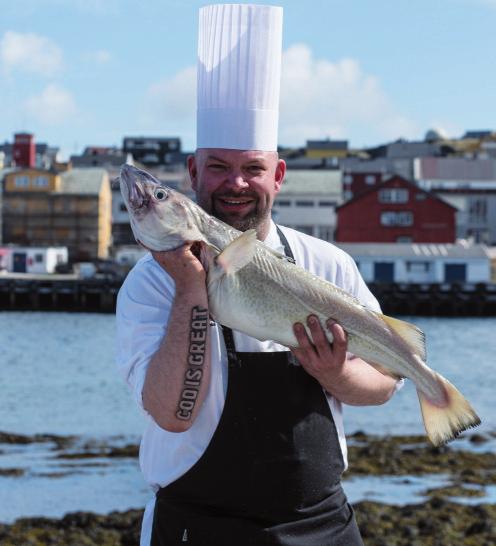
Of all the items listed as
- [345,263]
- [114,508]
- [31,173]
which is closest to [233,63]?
[345,263]

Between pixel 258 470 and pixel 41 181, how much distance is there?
7428 cm

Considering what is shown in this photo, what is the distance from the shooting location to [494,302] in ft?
203

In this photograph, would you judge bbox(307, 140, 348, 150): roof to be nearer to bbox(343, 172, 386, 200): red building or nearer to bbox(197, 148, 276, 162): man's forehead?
bbox(343, 172, 386, 200): red building

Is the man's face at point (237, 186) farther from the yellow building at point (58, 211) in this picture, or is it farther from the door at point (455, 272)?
the yellow building at point (58, 211)

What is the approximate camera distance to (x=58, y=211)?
76188mm

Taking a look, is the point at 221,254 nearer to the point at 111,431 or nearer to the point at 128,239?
the point at 111,431

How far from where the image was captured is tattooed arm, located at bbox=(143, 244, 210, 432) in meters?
3.62

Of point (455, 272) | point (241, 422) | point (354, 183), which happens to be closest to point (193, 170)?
point (241, 422)

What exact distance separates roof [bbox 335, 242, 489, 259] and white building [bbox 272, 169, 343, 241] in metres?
14.0

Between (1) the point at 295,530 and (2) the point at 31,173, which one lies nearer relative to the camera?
(1) the point at 295,530

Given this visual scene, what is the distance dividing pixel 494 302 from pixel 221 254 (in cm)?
5995

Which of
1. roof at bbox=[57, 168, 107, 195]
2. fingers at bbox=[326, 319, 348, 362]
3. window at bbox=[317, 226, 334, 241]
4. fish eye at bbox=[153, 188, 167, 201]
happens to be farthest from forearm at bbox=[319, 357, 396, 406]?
window at bbox=[317, 226, 334, 241]

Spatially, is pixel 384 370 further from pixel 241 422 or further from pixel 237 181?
pixel 237 181

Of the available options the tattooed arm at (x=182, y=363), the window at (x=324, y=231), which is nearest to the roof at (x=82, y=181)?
the window at (x=324, y=231)
